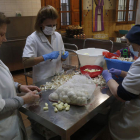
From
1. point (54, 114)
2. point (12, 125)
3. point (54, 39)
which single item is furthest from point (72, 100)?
point (54, 39)

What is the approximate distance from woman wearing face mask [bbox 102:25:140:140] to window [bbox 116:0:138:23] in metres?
3.38

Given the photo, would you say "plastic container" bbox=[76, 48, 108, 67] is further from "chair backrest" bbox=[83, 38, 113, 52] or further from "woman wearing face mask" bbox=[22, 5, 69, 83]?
"chair backrest" bbox=[83, 38, 113, 52]

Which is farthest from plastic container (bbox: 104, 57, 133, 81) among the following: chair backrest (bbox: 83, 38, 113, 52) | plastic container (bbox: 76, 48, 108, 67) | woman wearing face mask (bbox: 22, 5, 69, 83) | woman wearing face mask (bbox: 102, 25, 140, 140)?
chair backrest (bbox: 83, 38, 113, 52)

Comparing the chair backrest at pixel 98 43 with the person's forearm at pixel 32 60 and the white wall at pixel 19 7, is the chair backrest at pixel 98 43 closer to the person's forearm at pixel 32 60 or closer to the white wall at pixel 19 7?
the white wall at pixel 19 7

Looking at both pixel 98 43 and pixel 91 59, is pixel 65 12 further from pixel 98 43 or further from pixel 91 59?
pixel 91 59

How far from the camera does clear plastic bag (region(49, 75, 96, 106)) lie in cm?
123

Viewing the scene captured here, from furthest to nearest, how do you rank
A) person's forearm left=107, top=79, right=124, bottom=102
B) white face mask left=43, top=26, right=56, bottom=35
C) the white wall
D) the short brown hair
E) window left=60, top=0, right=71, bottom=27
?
window left=60, top=0, right=71, bottom=27, the white wall, white face mask left=43, top=26, right=56, bottom=35, the short brown hair, person's forearm left=107, top=79, right=124, bottom=102

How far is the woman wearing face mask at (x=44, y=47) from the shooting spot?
1.93 m

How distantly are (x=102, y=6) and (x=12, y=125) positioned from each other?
4.30 m

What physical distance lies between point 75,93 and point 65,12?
518 centimetres

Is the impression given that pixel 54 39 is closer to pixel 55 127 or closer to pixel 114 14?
pixel 55 127

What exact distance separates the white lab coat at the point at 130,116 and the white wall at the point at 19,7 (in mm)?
4205

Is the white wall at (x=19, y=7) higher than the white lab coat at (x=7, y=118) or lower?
higher

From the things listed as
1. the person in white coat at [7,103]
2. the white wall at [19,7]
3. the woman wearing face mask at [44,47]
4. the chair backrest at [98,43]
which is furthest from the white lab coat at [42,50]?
the white wall at [19,7]
